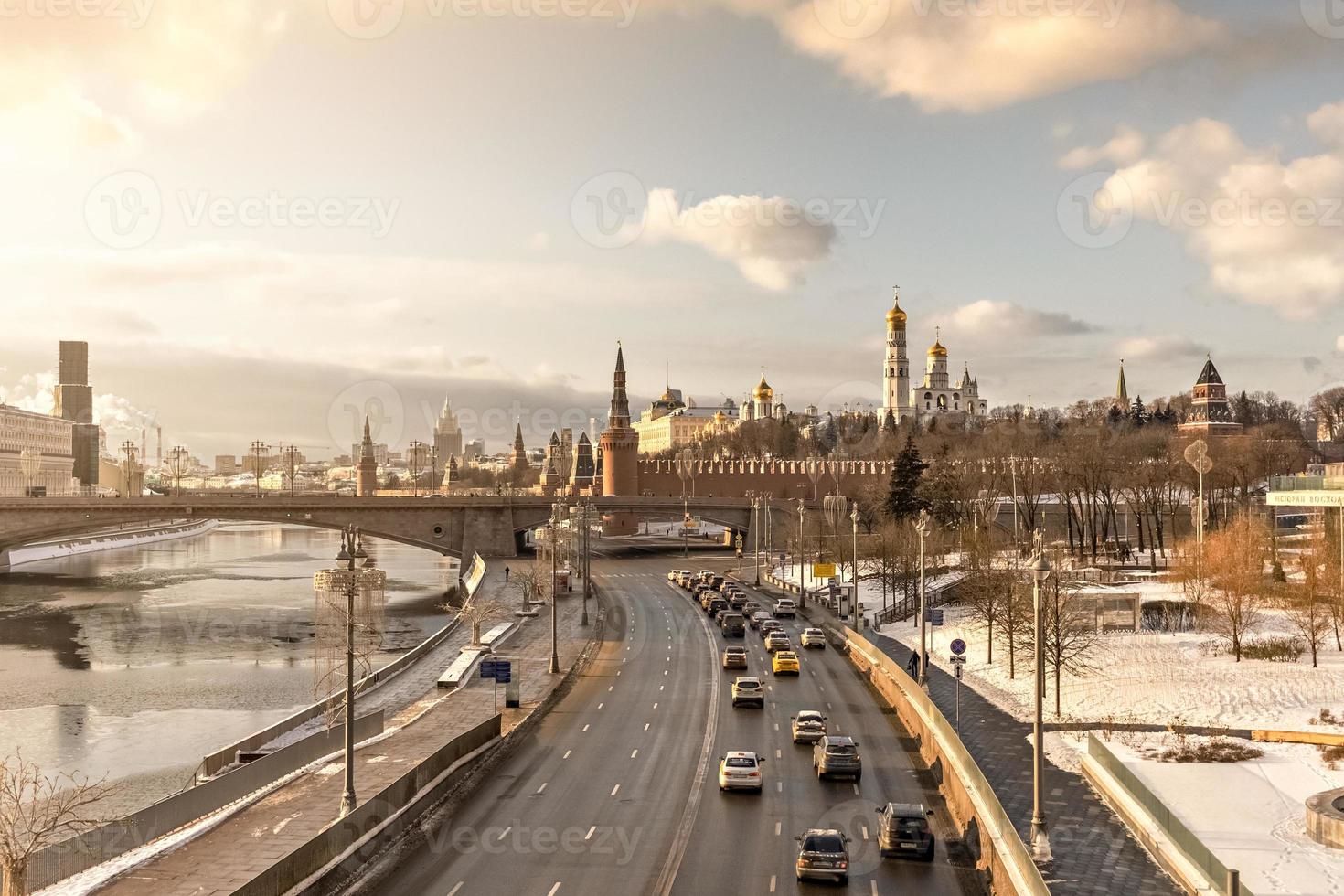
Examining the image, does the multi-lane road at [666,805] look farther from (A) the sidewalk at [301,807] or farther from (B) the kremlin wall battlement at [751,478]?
(B) the kremlin wall battlement at [751,478]

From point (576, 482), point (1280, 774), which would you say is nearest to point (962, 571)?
point (1280, 774)

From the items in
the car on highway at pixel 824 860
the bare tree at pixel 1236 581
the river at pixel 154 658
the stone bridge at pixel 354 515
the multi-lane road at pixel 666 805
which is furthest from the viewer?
the stone bridge at pixel 354 515

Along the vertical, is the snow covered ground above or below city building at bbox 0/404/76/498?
below

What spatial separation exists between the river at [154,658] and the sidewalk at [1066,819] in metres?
21.0

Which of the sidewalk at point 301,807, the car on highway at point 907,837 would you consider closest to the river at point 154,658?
the sidewalk at point 301,807

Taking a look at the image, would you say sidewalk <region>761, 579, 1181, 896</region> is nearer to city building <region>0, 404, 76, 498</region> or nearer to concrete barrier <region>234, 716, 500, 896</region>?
concrete barrier <region>234, 716, 500, 896</region>

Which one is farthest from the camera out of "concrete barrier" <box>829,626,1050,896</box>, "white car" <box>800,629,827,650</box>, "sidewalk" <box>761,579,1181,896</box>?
"white car" <box>800,629,827,650</box>

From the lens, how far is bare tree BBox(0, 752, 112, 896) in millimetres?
16609

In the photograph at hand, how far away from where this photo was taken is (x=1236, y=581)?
36844 mm

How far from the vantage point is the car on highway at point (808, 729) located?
91.9 ft

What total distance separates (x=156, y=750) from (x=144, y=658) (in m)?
18.9

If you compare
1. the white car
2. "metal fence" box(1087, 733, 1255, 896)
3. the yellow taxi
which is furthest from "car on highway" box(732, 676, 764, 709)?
the white car

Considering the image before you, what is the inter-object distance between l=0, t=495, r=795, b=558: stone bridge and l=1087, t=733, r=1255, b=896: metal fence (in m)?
62.1

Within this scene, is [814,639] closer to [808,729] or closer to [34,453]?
[808,729]
